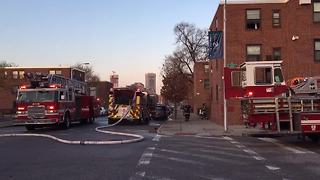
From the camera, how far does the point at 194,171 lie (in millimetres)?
13375

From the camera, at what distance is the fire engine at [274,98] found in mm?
19859

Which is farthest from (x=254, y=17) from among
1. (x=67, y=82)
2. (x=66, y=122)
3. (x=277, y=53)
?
(x=66, y=122)

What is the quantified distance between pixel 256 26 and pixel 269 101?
67.9 ft

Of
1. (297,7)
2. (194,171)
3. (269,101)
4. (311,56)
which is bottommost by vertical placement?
(194,171)

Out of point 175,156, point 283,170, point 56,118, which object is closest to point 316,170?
point 283,170

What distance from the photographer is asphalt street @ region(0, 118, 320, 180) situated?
12.9 metres

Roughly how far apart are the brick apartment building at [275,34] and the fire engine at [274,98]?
1649cm

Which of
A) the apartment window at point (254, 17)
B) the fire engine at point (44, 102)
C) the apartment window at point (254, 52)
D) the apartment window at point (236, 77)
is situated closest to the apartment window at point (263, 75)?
the apartment window at point (236, 77)

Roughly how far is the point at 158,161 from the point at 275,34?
27.0 metres

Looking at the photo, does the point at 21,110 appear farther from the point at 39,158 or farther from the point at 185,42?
the point at 185,42

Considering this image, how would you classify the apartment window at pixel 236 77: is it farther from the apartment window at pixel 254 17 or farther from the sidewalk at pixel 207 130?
the apartment window at pixel 254 17

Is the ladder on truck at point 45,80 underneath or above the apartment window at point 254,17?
underneath

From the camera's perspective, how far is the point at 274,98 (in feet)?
67.6

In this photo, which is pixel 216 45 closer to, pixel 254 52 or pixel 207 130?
pixel 207 130
